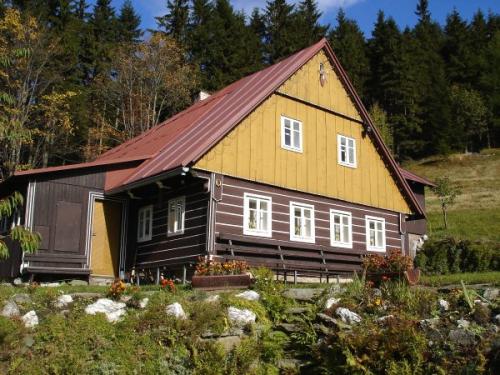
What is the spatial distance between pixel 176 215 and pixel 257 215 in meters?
2.57

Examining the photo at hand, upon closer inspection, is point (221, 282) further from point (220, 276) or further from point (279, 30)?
point (279, 30)

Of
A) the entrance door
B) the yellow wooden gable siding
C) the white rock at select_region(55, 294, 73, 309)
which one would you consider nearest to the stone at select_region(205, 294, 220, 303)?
the white rock at select_region(55, 294, 73, 309)

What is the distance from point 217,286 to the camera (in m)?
14.2

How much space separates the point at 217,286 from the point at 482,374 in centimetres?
654

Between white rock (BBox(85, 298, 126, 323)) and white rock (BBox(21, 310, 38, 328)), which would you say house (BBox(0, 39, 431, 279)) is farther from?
white rock (BBox(21, 310, 38, 328))

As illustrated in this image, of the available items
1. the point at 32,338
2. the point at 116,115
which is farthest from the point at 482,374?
the point at 116,115

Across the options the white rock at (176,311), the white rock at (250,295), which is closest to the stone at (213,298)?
the white rock at (250,295)

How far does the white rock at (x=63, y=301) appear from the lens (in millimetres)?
12680

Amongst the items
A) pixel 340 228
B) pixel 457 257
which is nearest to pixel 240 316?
pixel 340 228

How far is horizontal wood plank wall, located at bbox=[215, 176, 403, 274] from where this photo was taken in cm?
1898

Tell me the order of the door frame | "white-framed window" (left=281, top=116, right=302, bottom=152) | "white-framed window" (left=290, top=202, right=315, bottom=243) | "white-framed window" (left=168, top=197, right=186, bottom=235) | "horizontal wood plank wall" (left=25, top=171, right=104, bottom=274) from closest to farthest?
"white-framed window" (left=168, top=197, right=186, bottom=235)
"horizontal wood plank wall" (left=25, top=171, right=104, bottom=274)
"white-framed window" (left=290, top=202, right=315, bottom=243)
the door frame
"white-framed window" (left=281, top=116, right=302, bottom=152)

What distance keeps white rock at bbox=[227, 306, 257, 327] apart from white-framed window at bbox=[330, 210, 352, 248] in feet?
32.9

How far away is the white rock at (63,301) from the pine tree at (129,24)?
42.1 meters

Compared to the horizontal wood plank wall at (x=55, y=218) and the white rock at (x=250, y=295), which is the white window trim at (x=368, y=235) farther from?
the white rock at (x=250, y=295)
